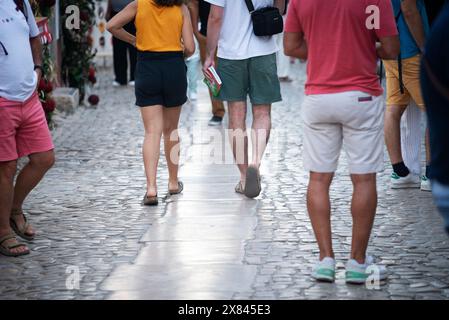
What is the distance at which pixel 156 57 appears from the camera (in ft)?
28.5

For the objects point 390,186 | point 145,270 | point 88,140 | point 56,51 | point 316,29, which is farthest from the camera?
point 56,51

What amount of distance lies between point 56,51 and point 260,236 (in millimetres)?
8072

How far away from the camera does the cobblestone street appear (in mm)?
6175

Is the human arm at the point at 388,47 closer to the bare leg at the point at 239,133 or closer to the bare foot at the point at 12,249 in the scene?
the bare foot at the point at 12,249

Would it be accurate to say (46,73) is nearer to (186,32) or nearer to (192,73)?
(186,32)

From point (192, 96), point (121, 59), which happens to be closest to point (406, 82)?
point (192, 96)

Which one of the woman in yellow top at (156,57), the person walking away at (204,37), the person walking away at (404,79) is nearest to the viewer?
the person walking away at (404,79)

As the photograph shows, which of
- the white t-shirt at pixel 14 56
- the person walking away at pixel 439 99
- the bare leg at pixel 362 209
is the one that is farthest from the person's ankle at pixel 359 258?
the white t-shirt at pixel 14 56

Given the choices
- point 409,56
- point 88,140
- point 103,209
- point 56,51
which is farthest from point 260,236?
point 56,51

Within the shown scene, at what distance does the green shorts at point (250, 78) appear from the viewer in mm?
8938

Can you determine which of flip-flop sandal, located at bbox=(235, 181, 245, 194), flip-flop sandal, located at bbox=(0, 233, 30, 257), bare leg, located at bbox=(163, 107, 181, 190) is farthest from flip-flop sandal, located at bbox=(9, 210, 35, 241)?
flip-flop sandal, located at bbox=(235, 181, 245, 194)

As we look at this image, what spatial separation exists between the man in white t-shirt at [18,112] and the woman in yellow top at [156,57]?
147cm
